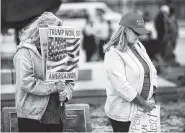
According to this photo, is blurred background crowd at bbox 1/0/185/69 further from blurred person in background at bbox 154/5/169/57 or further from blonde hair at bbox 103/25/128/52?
blonde hair at bbox 103/25/128/52

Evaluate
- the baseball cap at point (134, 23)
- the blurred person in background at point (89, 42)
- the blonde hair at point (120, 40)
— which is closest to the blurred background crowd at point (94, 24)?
the blurred person in background at point (89, 42)

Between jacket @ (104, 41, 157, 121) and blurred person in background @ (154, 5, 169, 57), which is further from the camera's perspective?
blurred person in background @ (154, 5, 169, 57)

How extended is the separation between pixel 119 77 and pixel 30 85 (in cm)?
75

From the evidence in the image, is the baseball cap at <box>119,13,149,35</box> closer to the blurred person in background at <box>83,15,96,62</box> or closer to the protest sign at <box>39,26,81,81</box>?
the protest sign at <box>39,26,81,81</box>

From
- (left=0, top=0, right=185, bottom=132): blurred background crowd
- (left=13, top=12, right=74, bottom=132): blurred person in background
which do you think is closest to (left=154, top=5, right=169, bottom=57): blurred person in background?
(left=0, top=0, right=185, bottom=132): blurred background crowd

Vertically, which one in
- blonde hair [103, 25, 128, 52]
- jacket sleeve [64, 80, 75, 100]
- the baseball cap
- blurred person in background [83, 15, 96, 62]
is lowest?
blurred person in background [83, 15, 96, 62]

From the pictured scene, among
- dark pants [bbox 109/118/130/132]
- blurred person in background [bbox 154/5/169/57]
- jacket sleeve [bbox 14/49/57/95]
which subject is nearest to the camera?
jacket sleeve [bbox 14/49/57/95]

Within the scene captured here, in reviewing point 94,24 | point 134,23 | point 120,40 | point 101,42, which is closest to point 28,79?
point 120,40

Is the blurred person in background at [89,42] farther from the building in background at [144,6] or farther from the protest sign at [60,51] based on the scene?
the building in background at [144,6]

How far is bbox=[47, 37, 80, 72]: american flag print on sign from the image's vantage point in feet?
11.9

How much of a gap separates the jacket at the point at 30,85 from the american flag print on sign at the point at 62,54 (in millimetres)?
107

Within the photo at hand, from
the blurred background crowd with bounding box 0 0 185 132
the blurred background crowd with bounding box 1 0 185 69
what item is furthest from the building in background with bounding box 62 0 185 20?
the blurred background crowd with bounding box 0 0 185 132

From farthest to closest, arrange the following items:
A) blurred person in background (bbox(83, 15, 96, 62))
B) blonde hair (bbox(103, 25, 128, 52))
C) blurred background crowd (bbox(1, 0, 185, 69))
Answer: blurred person in background (bbox(83, 15, 96, 62)) < blurred background crowd (bbox(1, 0, 185, 69)) < blonde hair (bbox(103, 25, 128, 52))

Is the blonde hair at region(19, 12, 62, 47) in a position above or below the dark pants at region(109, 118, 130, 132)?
above
